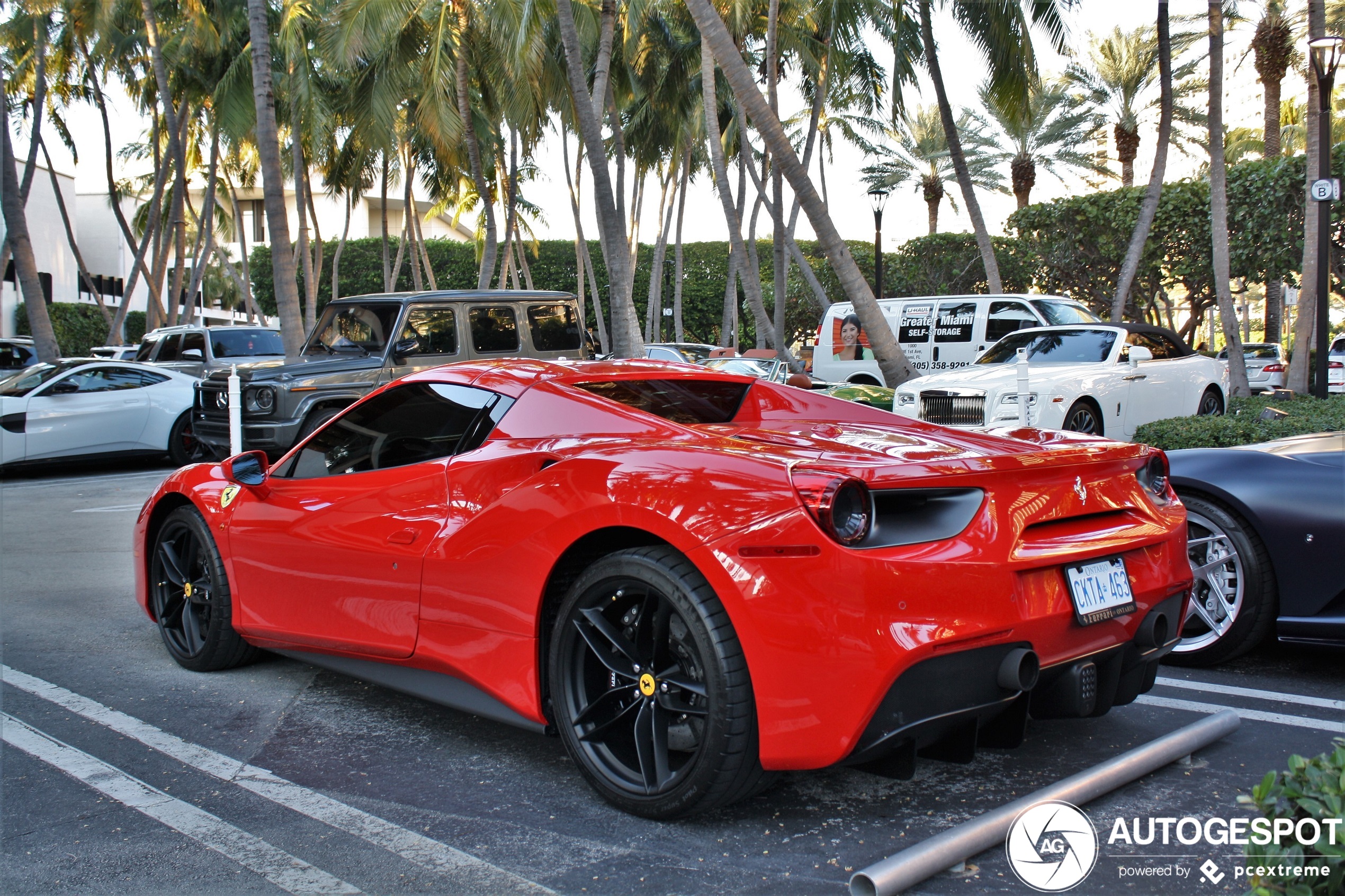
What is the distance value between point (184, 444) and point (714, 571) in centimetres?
1277

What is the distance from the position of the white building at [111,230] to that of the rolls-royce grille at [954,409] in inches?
1026

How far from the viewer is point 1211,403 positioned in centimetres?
1341

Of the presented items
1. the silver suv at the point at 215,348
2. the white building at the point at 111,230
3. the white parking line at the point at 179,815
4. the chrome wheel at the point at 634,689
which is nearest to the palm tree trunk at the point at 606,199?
the silver suv at the point at 215,348

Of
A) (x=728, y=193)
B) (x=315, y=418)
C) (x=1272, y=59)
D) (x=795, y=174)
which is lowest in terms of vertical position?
(x=315, y=418)

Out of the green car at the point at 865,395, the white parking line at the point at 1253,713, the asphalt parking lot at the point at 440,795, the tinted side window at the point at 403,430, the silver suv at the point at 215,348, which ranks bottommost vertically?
the white parking line at the point at 1253,713

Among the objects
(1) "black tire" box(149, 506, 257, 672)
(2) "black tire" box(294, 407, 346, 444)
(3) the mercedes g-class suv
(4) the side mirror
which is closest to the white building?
(3) the mercedes g-class suv

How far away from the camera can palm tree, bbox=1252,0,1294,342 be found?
27.5 metres

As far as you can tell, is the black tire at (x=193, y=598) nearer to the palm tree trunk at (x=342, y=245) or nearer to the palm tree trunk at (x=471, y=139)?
the palm tree trunk at (x=471, y=139)

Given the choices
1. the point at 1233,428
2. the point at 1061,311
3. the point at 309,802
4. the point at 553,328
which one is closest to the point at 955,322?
the point at 1061,311

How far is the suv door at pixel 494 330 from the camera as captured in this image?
1148 centimetres

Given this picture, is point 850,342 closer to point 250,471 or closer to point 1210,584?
point 1210,584

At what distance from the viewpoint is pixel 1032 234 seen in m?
31.9

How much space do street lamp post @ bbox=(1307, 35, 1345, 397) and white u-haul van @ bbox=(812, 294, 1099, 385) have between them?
2.79 m

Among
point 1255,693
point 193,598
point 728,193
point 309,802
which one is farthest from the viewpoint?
point 728,193
